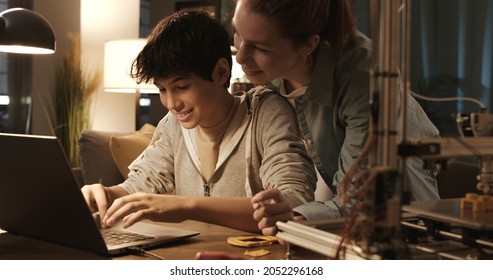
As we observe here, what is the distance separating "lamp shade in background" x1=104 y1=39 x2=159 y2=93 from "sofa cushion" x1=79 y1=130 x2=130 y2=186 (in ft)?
1.57

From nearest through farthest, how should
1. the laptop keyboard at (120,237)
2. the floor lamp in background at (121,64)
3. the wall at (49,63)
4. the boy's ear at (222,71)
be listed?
the laptop keyboard at (120,237) → the boy's ear at (222,71) → the floor lamp in background at (121,64) → the wall at (49,63)

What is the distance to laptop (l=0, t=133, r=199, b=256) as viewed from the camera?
0.86 meters

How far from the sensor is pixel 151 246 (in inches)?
38.5

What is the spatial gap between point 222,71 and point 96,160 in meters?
1.43

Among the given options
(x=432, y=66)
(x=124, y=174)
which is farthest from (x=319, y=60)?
(x=432, y=66)

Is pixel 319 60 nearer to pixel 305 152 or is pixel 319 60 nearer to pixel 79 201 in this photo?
pixel 305 152

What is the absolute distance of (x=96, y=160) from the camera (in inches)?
106

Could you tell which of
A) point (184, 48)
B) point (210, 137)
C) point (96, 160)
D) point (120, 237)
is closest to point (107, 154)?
point (96, 160)

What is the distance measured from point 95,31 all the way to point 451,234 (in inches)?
144

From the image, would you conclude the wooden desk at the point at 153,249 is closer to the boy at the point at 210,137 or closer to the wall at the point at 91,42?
the boy at the point at 210,137

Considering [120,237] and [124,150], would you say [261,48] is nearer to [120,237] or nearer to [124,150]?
[120,237]

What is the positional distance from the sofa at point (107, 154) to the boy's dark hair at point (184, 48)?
1.26 metres

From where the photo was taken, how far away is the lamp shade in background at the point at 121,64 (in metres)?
3.09

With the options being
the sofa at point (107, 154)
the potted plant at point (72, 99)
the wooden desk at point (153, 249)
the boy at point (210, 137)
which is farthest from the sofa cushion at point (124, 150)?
the wooden desk at point (153, 249)
